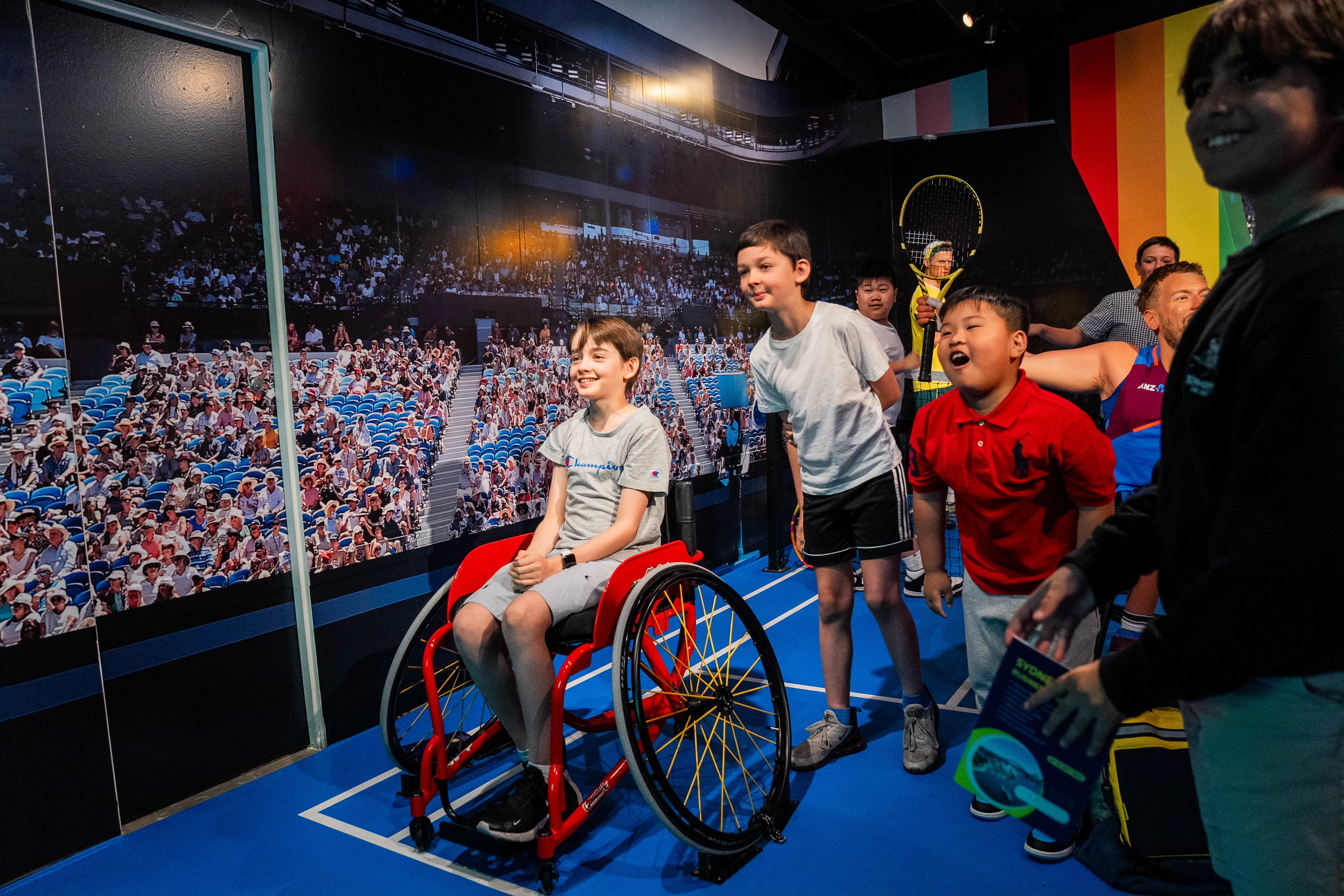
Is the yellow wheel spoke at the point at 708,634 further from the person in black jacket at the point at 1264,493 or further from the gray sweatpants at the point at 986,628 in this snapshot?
the person in black jacket at the point at 1264,493

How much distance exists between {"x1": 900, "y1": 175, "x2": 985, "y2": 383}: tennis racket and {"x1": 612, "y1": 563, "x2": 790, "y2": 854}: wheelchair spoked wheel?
321 cm

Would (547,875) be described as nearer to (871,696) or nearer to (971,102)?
(871,696)

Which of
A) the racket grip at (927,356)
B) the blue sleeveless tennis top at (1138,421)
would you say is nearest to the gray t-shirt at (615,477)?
the blue sleeveless tennis top at (1138,421)

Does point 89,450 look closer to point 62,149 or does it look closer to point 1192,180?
point 62,149

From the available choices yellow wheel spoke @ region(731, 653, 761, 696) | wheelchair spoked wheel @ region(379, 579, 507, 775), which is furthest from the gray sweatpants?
wheelchair spoked wheel @ region(379, 579, 507, 775)

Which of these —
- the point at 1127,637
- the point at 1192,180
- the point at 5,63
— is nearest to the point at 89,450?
the point at 5,63

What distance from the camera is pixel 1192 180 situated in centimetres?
552

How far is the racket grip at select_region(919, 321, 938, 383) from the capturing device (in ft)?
14.0

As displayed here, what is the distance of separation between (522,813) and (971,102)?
253 inches

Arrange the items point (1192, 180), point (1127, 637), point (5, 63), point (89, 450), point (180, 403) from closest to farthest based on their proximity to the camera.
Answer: point (5, 63)
point (89, 450)
point (180, 403)
point (1127, 637)
point (1192, 180)

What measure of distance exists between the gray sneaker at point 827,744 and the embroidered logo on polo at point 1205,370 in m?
2.13

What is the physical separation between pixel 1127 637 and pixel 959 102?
4.98 m

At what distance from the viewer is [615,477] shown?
2.81 m

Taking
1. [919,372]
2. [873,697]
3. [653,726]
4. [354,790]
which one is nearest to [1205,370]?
[653,726]
